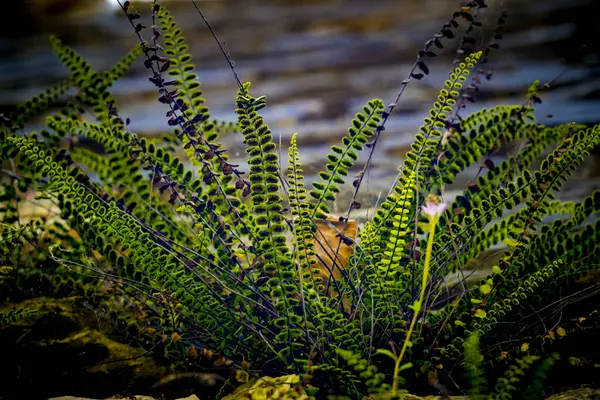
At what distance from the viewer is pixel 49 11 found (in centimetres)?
298

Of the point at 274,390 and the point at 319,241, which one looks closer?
the point at 274,390

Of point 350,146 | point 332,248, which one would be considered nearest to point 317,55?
point 332,248

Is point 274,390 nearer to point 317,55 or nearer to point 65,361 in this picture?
point 65,361

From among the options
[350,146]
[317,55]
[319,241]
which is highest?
[317,55]

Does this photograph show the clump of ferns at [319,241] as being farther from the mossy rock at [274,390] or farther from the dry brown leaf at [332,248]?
the dry brown leaf at [332,248]

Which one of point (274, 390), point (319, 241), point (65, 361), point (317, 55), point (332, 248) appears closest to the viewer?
point (274, 390)

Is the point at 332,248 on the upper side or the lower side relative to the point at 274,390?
upper

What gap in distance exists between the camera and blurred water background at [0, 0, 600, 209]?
2582 mm

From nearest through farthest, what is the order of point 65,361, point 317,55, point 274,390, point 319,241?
1. point 274,390
2. point 319,241
3. point 65,361
4. point 317,55

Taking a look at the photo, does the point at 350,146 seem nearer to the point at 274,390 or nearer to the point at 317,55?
the point at 274,390

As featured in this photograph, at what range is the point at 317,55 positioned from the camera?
2914 millimetres

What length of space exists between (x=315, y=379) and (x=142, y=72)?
2.21m

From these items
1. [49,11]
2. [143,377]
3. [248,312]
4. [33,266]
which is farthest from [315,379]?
[49,11]

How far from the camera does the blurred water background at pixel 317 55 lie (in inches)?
102
